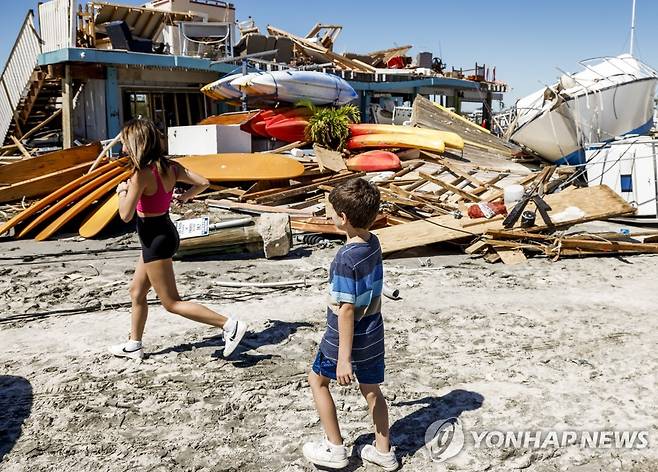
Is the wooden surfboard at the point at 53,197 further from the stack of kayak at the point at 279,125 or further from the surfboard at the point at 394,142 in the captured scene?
the surfboard at the point at 394,142

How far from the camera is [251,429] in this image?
3.81 m

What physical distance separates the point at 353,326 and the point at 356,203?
62 centimetres

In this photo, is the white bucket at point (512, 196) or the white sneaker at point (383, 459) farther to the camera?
the white bucket at point (512, 196)

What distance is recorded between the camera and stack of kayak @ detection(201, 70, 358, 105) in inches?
591

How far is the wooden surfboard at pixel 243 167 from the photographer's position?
11797 mm

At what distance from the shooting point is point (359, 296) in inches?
119

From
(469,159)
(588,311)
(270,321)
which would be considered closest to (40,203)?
(270,321)

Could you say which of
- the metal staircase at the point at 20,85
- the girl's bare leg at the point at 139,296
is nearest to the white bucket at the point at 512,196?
the girl's bare leg at the point at 139,296

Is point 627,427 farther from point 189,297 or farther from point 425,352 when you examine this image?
point 189,297

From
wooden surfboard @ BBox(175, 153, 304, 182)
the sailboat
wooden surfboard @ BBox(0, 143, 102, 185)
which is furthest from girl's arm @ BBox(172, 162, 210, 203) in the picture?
the sailboat

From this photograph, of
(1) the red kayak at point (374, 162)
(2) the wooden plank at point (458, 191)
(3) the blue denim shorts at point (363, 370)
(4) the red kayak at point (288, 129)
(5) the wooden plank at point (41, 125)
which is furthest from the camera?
(5) the wooden plank at point (41, 125)

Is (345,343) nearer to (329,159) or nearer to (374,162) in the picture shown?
(329,159)

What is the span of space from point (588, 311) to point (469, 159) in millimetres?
9914

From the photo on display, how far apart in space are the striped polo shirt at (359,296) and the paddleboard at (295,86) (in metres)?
12.5
